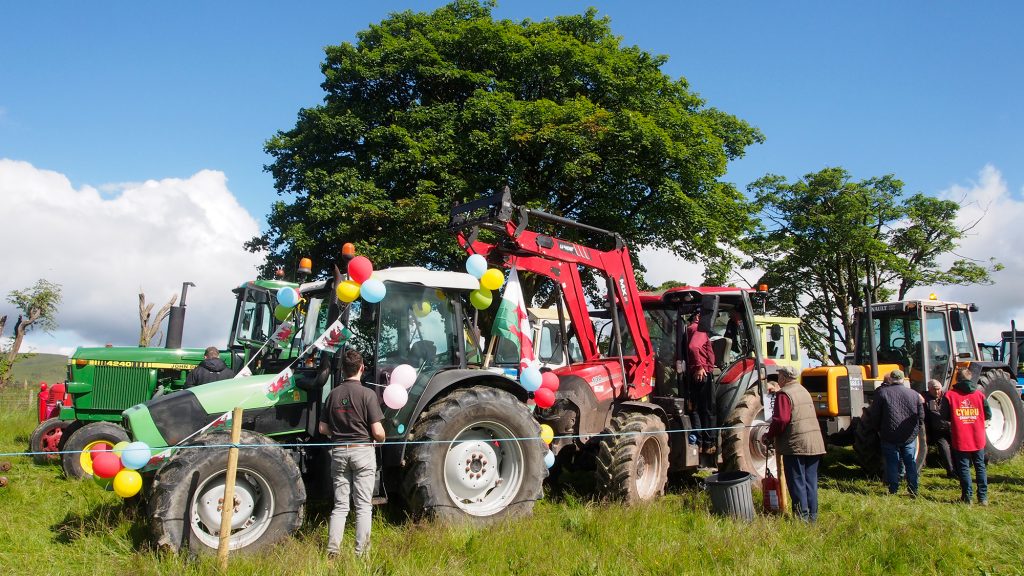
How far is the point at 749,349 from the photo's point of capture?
930 cm

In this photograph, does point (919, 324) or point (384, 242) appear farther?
point (384, 242)

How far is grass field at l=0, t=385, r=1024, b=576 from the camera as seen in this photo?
5172 millimetres

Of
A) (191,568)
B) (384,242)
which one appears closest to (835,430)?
(191,568)

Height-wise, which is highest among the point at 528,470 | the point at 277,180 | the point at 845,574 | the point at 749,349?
the point at 277,180

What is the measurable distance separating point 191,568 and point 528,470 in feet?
9.90

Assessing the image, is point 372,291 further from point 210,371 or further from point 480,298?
point 210,371

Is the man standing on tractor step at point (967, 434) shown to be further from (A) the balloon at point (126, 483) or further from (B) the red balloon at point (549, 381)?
(A) the balloon at point (126, 483)

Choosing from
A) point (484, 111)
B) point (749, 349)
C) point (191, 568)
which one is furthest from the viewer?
point (484, 111)

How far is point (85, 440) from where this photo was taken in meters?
9.70

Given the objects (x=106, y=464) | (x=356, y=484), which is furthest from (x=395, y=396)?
(x=106, y=464)

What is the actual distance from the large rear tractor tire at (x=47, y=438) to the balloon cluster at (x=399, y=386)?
724cm

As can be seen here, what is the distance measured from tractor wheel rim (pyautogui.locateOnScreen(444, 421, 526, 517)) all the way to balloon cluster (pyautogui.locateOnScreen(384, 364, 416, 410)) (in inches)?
27.1

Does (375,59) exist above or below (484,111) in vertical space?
above

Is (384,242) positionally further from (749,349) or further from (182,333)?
(749,349)
